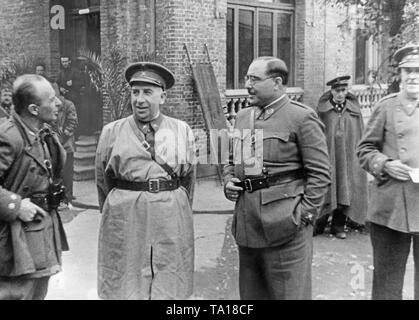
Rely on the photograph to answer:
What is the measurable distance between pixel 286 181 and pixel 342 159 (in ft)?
12.1

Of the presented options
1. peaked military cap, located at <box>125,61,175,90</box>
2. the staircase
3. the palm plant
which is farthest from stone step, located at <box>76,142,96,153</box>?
peaked military cap, located at <box>125,61,175,90</box>

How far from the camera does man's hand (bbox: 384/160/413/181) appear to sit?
4.28m

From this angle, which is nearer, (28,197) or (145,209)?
(28,197)

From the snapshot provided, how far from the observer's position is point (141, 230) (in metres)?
4.05

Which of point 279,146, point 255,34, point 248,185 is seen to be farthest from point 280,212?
point 255,34

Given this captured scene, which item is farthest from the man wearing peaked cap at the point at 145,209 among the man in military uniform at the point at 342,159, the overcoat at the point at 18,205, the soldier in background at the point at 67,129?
the soldier in background at the point at 67,129

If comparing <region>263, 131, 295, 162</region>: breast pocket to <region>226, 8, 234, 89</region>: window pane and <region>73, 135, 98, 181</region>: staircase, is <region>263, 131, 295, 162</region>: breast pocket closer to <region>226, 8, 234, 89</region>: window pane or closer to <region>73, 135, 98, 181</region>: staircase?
<region>73, 135, 98, 181</region>: staircase

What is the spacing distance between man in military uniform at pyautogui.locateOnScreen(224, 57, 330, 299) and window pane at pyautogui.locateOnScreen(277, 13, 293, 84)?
34.0 feet

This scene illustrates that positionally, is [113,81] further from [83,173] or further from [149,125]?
[149,125]

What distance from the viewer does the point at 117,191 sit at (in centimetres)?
411

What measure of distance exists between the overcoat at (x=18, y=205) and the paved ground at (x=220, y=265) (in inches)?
67.8

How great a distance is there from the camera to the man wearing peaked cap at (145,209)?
13.2ft

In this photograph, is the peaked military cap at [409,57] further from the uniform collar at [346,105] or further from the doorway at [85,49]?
the doorway at [85,49]

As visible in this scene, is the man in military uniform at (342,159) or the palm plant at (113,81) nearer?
the man in military uniform at (342,159)
